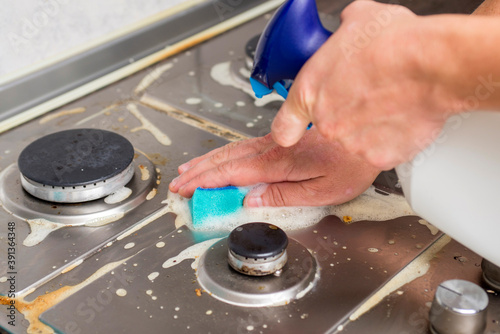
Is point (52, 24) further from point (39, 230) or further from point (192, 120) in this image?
point (39, 230)

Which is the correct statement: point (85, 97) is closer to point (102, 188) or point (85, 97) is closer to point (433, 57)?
point (102, 188)

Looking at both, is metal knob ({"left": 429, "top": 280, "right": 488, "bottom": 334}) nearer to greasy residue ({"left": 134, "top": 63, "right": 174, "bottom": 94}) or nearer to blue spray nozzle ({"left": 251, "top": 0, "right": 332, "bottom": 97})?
blue spray nozzle ({"left": 251, "top": 0, "right": 332, "bottom": 97})

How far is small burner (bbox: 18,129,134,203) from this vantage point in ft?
2.93

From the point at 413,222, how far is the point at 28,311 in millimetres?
504

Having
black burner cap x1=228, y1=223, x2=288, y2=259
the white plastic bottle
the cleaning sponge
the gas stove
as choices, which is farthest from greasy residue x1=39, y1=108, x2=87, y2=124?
the white plastic bottle

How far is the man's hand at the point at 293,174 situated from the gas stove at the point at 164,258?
4 cm

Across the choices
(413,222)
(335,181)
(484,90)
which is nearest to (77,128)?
(335,181)

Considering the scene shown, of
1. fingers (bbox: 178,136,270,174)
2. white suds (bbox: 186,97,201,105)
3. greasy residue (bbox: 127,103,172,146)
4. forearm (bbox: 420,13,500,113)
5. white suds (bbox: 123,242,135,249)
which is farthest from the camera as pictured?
white suds (bbox: 186,97,201,105)

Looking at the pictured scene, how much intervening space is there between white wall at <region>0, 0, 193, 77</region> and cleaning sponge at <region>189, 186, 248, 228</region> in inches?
18.9

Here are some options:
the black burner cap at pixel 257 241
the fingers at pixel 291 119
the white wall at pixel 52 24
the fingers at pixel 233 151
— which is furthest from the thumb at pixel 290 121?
the white wall at pixel 52 24

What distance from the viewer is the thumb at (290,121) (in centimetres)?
72

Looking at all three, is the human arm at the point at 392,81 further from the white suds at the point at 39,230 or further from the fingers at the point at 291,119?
the white suds at the point at 39,230

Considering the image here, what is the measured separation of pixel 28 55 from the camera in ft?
3.78

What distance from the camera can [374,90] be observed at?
2.21ft
